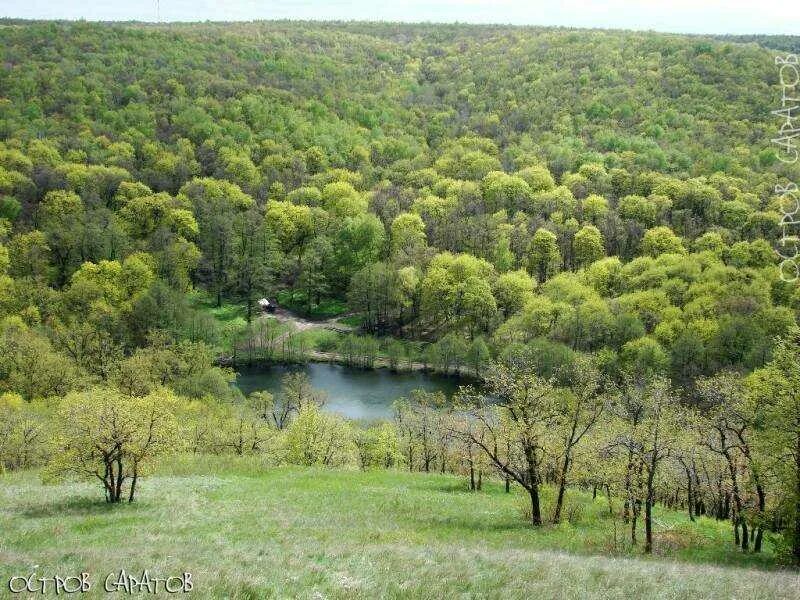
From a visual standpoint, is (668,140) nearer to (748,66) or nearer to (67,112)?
(748,66)

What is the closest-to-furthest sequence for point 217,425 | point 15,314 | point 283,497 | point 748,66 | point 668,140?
point 283,497 → point 217,425 → point 15,314 → point 668,140 → point 748,66

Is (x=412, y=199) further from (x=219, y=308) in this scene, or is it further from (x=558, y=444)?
(x=558, y=444)

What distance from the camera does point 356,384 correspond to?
295 ft

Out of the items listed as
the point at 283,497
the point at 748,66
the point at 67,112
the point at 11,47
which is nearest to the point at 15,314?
the point at 283,497

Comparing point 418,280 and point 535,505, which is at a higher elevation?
point 418,280

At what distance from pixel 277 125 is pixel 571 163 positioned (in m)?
75.0

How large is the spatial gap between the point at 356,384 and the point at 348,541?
66792 millimetres

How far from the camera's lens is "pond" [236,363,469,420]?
8176 cm

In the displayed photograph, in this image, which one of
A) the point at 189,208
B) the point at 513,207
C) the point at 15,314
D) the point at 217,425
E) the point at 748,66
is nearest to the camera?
the point at 217,425

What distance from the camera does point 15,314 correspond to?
86.2m

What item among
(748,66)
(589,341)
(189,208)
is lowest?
(589,341)

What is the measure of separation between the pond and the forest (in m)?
2.76

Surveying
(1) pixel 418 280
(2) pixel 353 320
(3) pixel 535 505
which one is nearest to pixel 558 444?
(3) pixel 535 505

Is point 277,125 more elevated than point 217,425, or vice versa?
point 277,125
